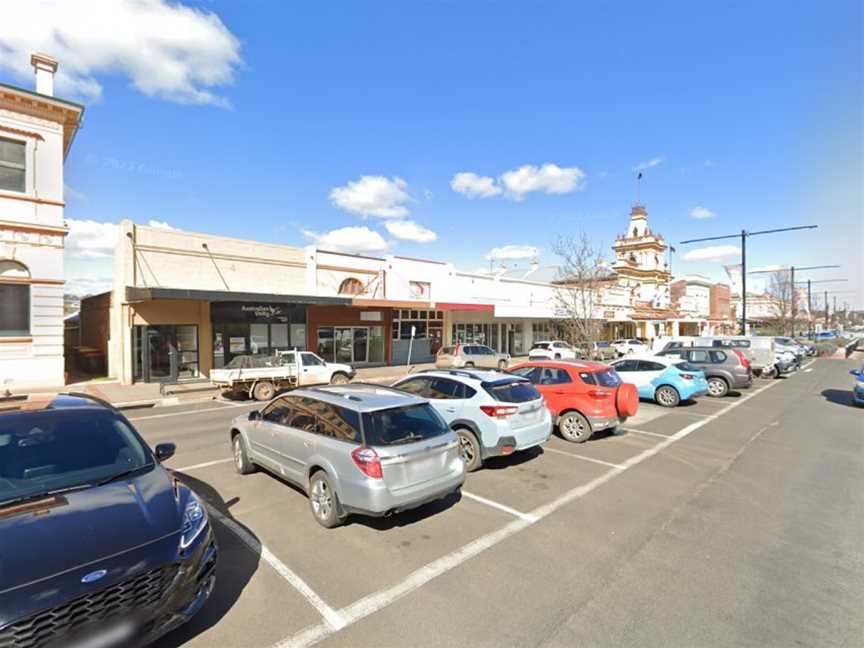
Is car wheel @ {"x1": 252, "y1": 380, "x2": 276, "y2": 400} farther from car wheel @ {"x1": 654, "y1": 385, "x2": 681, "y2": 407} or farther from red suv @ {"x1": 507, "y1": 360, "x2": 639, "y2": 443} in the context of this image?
car wheel @ {"x1": 654, "y1": 385, "x2": 681, "y2": 407}

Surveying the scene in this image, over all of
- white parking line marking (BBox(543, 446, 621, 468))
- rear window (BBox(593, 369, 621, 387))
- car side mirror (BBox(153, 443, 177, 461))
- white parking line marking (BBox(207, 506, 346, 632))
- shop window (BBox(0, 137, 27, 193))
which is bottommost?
white parking line marking (BBox(543, 446, 621, 468))

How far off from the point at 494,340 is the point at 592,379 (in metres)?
25.2

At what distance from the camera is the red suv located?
357 inches

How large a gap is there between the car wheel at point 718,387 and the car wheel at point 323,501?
1569 centimetres

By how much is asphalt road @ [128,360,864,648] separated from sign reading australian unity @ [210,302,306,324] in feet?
42.4

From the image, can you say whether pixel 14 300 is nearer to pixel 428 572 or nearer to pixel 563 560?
pixel 428 572

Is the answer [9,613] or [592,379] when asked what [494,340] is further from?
[9,613]

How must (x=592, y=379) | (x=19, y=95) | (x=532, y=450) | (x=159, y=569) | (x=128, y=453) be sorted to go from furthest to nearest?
(x=19, y=95), (x=592, y=379), (x=532, y=450), (x=128, y=453), (x=159, y=569)

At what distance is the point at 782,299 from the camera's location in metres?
48.8

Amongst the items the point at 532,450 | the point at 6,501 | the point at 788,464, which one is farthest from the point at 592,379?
the point at 6,501

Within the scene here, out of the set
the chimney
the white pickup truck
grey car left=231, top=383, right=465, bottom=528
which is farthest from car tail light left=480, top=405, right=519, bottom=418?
the chimney

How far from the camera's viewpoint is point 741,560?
451 centimetres

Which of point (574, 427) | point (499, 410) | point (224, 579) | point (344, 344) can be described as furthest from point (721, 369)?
point (344, 344)

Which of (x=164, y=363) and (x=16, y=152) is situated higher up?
(x=16, y=152)
